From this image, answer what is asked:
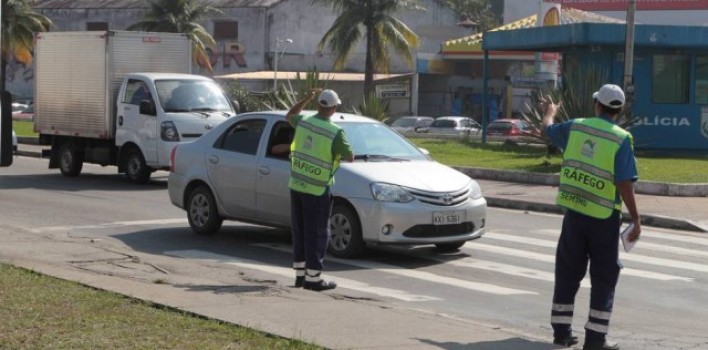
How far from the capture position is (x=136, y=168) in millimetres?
22047

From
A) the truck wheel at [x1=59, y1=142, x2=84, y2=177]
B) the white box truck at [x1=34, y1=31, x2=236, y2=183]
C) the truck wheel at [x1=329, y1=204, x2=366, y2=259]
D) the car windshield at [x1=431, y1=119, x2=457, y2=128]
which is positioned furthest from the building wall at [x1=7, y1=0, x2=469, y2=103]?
the truck wheel at [x1=329, y1=204, x2=366, y2=259]

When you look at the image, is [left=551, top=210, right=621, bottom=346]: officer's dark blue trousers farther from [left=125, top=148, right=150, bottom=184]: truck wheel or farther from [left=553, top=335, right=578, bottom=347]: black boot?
[left=125, top=148, right=150, bottom=184]: truck wheel

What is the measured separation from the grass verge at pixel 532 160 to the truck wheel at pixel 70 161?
7.94m

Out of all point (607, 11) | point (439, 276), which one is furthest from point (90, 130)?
point (607, 11)

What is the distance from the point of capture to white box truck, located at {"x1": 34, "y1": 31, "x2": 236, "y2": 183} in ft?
71.1

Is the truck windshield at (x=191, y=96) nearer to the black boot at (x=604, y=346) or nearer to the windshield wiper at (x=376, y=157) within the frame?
the windshield wiper at (x=376, y=157)

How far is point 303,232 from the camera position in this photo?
10648 millimetres

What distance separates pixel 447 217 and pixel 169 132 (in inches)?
386

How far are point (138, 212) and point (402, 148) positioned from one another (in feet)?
16.6

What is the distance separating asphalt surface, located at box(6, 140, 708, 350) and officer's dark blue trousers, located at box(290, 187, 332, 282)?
276mm

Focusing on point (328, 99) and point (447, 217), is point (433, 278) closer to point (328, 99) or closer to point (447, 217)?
point (447, 217)

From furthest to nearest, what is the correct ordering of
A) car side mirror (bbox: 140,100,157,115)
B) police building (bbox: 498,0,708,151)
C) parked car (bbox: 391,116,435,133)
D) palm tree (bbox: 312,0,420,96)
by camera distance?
palm tree (bbox: 312,0,420,96)
parked car (bbox: 391,116,435,133)
police building (bbox: 498,0,708,151)
car side mirror (bbox: 140,100,157,115)

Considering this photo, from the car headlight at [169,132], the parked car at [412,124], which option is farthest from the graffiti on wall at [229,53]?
the car headlight at [169,132]

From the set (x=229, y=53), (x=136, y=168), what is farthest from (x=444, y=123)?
(x=136, y=168)
